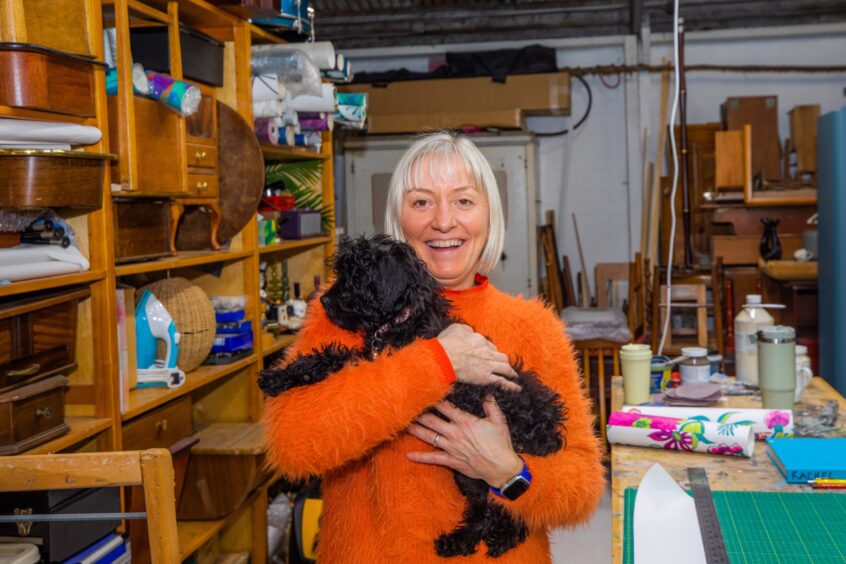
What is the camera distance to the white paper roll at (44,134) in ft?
6.45

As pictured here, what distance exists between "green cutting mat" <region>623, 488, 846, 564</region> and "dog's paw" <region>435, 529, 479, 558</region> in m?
0.27

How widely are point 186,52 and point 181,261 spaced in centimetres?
74

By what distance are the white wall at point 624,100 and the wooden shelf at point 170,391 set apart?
4.86 metres

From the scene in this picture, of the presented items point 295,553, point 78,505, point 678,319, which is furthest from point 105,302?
point 678,319

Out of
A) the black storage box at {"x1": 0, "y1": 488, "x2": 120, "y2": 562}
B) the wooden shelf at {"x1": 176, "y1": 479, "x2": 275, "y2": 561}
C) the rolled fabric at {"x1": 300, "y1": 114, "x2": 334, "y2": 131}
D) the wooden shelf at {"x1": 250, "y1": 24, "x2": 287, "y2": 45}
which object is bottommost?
the wooden shelf at {"x1": 176, "y1": 479, "x2": 275, "y2": 561}

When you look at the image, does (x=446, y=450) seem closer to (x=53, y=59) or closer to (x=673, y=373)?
(x=53, y=59)

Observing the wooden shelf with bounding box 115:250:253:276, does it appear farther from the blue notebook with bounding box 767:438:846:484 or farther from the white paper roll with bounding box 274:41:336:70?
the blue notebook with bounding box 767:438:846:484

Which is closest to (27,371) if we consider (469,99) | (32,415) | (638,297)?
(32,415)

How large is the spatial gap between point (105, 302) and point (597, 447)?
1403 millimetres

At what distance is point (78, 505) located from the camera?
2.23 meters

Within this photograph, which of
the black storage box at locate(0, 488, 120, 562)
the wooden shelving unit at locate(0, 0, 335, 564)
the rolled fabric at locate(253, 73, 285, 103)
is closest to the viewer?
the black storage box at locate(0, 488, 120, 562)

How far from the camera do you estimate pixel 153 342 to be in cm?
277

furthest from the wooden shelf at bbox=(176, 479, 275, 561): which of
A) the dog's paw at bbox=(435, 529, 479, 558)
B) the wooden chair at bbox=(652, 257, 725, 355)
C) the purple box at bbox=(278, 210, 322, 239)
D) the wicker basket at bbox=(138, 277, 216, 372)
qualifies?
the wooden chair at bbox=(652, 257, 725, 355)

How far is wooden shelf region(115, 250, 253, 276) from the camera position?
2.52 meters
